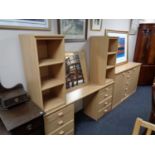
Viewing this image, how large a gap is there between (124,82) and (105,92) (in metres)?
0.78

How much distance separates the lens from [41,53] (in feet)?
5.39

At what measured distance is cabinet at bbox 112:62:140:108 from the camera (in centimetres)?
263

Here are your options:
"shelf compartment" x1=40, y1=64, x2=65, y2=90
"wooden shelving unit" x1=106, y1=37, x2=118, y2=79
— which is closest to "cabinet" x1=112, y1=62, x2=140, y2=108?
"wooden shelving unit" x1=106, y1=37, x2=118, y2=79

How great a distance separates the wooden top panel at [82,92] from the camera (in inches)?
70.7

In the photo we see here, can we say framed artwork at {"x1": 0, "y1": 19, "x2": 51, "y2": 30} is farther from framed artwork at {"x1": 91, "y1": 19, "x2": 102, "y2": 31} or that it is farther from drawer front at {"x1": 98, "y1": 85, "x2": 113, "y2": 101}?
drawer front at {"x1": 98, "y1": 85, "x2": 113, "y2": 101}

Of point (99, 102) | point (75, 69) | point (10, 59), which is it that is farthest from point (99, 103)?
point (10, 59)

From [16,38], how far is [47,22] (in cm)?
45

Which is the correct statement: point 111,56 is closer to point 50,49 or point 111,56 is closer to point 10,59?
point 50,49

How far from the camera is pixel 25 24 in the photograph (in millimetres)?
1442

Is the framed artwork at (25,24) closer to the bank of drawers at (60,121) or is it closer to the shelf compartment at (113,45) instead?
the bank of drawers at (60,121)

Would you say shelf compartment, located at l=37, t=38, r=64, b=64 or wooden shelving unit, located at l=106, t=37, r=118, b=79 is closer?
shelf compartment, located at l=37, t=38, r=64, b=64

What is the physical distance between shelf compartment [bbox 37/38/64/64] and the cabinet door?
4.69 ft
